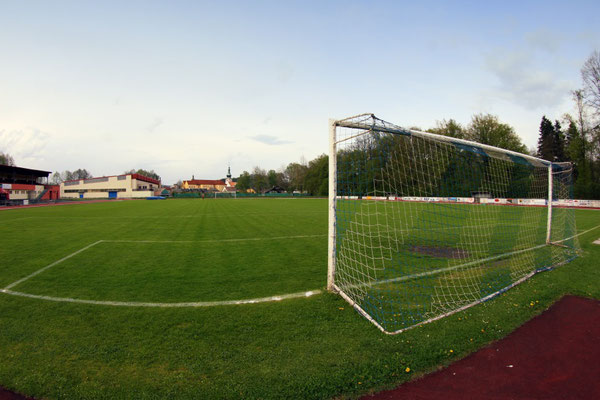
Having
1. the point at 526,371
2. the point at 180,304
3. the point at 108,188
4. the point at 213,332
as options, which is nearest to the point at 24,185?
the point at 108,188

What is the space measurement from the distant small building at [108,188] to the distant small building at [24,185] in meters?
7.29

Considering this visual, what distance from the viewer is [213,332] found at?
355 cm

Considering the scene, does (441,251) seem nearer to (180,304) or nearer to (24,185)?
(180,304)

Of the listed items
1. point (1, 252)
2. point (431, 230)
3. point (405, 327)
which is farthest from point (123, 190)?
point (405, 327)

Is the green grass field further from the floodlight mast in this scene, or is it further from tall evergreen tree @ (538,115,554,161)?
tall evergreen tree @ (538,115,554,161)

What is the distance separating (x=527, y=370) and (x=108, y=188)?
77.5 m

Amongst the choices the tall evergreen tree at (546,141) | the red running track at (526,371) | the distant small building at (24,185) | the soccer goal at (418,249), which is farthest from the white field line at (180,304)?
the tall evergreen tree at (546,141)

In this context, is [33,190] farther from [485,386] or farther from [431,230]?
[485,386]

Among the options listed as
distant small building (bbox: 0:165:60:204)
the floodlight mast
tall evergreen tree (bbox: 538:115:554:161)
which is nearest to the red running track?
the floodlight mast

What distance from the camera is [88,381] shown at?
267 cm

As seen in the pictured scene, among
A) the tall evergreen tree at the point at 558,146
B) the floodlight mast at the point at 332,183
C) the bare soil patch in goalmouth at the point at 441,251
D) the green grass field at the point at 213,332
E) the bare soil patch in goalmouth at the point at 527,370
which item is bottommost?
the bare soil patch in goalmouth at the point at 527,370

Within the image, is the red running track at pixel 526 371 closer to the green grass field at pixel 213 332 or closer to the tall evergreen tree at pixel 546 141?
the green grass field at pixel 213 332

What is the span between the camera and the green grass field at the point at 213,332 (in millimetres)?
2648

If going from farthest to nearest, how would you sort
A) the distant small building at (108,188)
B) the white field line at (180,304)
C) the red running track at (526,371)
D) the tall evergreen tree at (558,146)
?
the distant small building at (108,188), the tall evergreen tree at (558,146), the white field line at (180,304), the red running track at (526,371)
